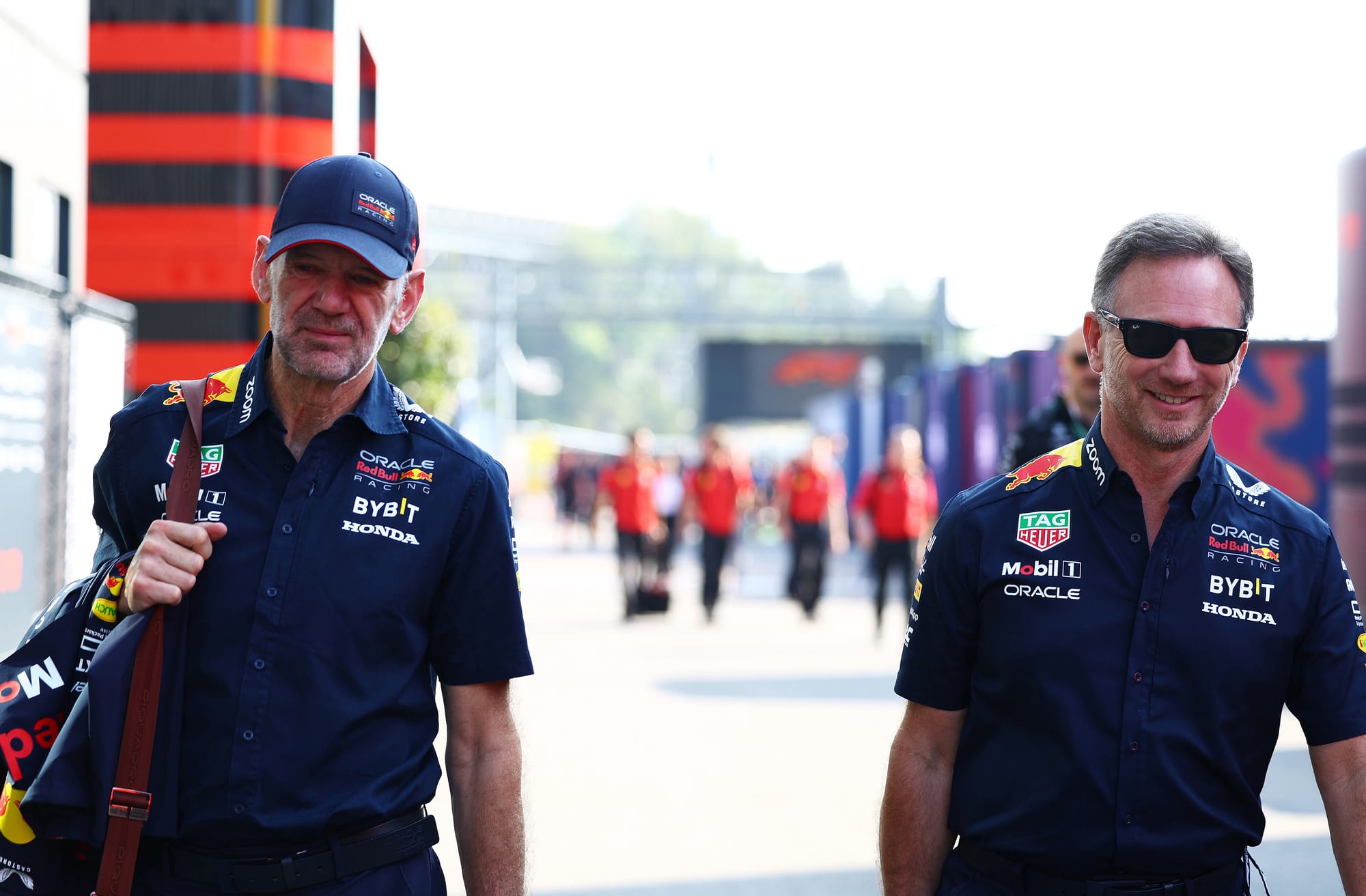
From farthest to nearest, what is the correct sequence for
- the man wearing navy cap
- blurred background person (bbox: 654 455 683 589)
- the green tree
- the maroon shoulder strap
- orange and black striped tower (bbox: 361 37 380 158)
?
the green tree < blurred background person (bbox: 654 455 683 589) < orange and black striped tower (bbox: 361 37 380 158) < the man wearing navy cap < the maroon shoulder strap

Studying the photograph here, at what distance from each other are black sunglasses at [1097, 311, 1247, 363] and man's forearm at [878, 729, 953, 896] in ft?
2.80

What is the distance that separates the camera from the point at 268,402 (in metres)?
2.91

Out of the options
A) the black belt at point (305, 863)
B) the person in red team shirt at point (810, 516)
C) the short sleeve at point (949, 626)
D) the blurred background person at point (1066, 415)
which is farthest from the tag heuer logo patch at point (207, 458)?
the person in red team shirt at point (810, 516)

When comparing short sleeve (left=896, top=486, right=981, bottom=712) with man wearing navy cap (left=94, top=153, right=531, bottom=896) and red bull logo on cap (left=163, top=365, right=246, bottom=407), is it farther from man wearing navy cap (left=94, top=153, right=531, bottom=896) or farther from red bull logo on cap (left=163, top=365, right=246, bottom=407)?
red bull logo on cap (left=163, top=365, right=246, bottom=407)

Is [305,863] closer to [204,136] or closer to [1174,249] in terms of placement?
[1174,249]

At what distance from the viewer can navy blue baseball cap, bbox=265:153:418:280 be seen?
2838 millimetres

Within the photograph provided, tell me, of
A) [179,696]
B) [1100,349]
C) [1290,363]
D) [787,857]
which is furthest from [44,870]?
[1290,363]

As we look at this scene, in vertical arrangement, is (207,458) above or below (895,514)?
above

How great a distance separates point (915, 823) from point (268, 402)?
1415mm

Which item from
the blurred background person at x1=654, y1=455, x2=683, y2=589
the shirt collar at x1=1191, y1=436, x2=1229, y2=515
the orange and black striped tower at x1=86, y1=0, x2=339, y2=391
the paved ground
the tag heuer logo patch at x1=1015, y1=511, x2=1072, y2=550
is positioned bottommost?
the paved ground

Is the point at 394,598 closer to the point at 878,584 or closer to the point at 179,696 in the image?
the point at 179,696

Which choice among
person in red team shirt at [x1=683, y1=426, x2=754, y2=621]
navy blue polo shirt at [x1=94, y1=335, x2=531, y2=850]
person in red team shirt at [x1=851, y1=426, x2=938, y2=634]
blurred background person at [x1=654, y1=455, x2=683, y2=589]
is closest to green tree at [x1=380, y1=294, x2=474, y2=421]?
blurred background person at [x1=654, y1=455, x2=683, y2=589]

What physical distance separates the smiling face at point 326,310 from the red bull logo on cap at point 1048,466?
1.23 meters

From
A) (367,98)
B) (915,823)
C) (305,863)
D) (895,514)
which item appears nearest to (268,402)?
(305,863)
